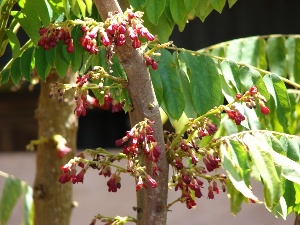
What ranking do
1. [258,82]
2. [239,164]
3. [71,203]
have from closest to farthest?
[239,164]
[258,82]
[71,203]

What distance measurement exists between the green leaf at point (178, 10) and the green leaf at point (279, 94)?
11.4 inches

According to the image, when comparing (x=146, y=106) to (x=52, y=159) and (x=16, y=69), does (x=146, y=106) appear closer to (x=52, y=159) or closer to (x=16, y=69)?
(x=16, y=69)

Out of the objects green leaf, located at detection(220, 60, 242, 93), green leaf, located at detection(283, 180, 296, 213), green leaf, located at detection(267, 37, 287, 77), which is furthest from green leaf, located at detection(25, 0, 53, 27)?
green leaf, located at detection(267, 37, 287, 77)

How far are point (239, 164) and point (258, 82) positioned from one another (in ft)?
1.15

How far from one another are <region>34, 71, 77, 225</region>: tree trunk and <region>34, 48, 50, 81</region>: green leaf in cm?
74

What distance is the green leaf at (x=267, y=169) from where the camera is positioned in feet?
5.51

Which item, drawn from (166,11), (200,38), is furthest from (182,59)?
(200,38)

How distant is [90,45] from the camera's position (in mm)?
1703

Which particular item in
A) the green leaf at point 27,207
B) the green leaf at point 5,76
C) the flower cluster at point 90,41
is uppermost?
the flower cluster at point 90,41

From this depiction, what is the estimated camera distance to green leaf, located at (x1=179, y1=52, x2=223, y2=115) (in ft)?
6.61

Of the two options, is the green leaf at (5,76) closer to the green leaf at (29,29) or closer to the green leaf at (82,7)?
the green leaf at (29,29)

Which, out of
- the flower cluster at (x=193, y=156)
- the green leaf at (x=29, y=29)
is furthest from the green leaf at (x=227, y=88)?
the green leaf at (x=29, y=29)

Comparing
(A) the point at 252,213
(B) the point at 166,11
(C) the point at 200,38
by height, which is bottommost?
(A) the point at 252,213

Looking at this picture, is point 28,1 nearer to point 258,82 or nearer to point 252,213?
point 258,82
